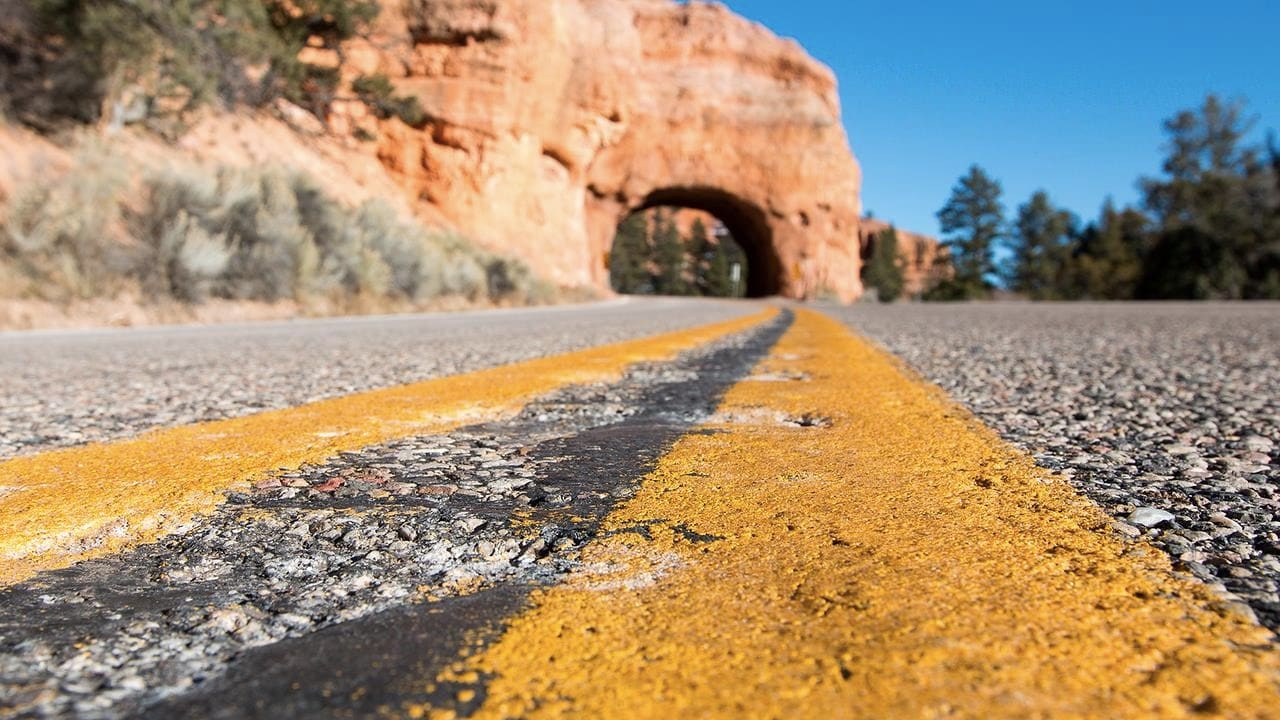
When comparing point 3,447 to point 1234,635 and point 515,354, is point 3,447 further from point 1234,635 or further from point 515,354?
point 515,354

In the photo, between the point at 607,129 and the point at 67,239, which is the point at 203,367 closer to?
the point at 67,239

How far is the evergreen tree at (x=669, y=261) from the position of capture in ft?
231

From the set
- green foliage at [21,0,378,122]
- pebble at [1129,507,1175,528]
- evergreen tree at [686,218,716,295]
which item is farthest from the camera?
evergreen tree at [686,218,716,295]

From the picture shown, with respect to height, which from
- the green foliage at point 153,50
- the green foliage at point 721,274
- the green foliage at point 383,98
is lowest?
the green foliage at point 721,274

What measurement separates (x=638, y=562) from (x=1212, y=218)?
168 ft

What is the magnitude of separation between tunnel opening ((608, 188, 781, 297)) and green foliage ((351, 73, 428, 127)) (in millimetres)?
22498

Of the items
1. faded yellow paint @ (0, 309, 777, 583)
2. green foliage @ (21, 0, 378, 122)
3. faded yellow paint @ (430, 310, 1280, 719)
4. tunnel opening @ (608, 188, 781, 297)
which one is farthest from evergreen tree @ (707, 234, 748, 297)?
faded yellow paint @ (430, 310, 1280, 719)

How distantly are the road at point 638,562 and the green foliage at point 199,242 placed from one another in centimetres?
789

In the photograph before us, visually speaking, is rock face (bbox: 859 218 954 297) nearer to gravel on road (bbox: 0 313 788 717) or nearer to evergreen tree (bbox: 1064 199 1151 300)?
evergreen tree (bbox: 1064 199 1151 300)

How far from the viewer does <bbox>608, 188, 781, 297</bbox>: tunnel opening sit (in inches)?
1799

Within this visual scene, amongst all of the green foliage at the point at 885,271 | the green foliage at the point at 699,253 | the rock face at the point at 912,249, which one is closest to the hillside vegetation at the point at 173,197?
the green foliage at the point at 699,253

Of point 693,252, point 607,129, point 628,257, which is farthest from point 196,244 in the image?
point 693,252

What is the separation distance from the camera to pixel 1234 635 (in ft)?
3.14

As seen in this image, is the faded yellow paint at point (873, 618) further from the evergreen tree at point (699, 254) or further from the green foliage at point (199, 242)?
the evergreen tree at point (699, 254)
